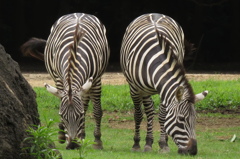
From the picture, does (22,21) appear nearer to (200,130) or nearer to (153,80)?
(200,130)

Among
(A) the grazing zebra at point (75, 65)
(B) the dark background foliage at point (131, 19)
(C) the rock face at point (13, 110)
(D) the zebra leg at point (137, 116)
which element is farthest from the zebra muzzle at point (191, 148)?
(B) the dark background foliage at point (131, 19)

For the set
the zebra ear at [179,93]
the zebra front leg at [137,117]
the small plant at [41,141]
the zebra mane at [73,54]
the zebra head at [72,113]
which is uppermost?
the small plant at [41,141]

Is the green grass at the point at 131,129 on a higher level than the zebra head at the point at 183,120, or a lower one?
lower

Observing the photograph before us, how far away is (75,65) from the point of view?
891 cm

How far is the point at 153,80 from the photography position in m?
8.68

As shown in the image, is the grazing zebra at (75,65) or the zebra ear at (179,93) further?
the grazing zebra at (75,65)

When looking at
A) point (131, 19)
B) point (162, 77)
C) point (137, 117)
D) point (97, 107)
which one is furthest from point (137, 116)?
point (131, 19)

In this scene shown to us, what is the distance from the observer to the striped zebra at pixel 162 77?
26.1 feet

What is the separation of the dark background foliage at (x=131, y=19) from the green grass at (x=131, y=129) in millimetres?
9564

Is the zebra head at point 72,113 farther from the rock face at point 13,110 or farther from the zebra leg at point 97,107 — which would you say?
the rock face at point 13,110

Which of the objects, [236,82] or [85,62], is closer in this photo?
[85,62]

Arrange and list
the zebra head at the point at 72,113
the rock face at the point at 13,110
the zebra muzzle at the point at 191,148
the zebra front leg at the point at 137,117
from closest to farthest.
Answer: the rock face at the point at 13,110 < the zebra muzzle at the point at 191,148 < the zebra head at the point at 72,113 < the zebra front leg at the point at 137,117

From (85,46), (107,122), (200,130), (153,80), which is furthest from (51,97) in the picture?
(153,80)

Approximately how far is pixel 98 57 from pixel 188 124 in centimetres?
239
